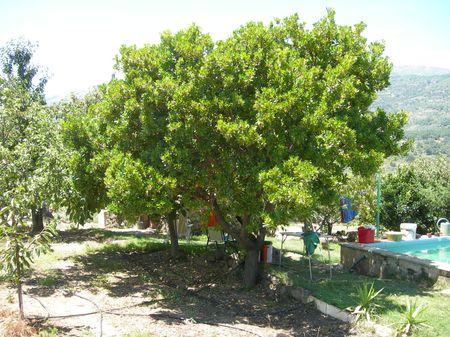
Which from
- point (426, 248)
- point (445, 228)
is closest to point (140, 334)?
point (426, 248)

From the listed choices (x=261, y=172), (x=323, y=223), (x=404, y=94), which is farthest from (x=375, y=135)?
(x=404, y=94)

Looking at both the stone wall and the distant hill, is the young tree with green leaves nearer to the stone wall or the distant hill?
the stone wall

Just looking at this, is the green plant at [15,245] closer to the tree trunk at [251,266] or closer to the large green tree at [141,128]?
the large green tree at [141,128]

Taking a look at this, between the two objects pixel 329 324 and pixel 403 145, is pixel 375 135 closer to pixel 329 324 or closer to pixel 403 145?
pixel 403 145

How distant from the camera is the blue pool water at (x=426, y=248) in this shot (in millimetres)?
14352

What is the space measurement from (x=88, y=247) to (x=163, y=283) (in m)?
5.06

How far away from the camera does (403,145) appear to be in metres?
11.3

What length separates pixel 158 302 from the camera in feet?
33.3

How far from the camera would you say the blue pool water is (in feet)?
47.1

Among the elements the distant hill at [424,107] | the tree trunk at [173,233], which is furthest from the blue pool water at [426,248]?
the distant hill at [424,107]

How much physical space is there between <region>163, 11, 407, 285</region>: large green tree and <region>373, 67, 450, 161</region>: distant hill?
76.9m

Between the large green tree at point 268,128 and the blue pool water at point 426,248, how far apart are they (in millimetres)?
5199

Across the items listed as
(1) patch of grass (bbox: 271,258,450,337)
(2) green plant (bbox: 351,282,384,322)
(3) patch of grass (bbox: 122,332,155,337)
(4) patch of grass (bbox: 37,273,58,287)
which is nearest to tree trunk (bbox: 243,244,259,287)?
(1) patch of grass (bbox: 271,258,450,337)

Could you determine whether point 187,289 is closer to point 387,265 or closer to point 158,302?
point 158,302
